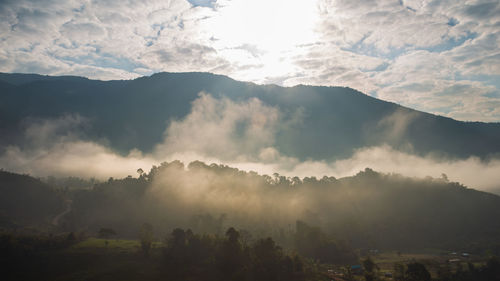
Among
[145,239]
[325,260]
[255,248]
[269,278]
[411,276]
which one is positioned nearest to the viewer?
[411,276]

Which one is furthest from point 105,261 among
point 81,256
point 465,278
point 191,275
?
point 465,278

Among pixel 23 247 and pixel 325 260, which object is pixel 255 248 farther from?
pixel 23 247

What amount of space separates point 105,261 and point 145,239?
69.0 ft

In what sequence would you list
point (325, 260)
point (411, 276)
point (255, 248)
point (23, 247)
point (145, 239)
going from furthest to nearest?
point (325, 260)
point (145, 239)
point (23, 247)
point (255, 248)
point (411, 276)

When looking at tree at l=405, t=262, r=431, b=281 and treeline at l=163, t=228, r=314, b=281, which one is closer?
tree at l=405, t=262, r=431, b=281

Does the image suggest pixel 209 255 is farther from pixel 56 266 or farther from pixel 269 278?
pixel 56 266

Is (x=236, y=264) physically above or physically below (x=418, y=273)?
below

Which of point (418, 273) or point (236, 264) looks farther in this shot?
point (236, 264)

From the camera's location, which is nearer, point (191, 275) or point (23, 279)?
point (23, 279)

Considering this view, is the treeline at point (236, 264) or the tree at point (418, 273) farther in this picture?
the treeline at point (236, 264)

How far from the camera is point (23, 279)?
115562 mm

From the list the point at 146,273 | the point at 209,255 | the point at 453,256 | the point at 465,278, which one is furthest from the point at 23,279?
the point at 453,256

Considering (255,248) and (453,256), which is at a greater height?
(255,248)

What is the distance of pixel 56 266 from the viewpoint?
440 feet
